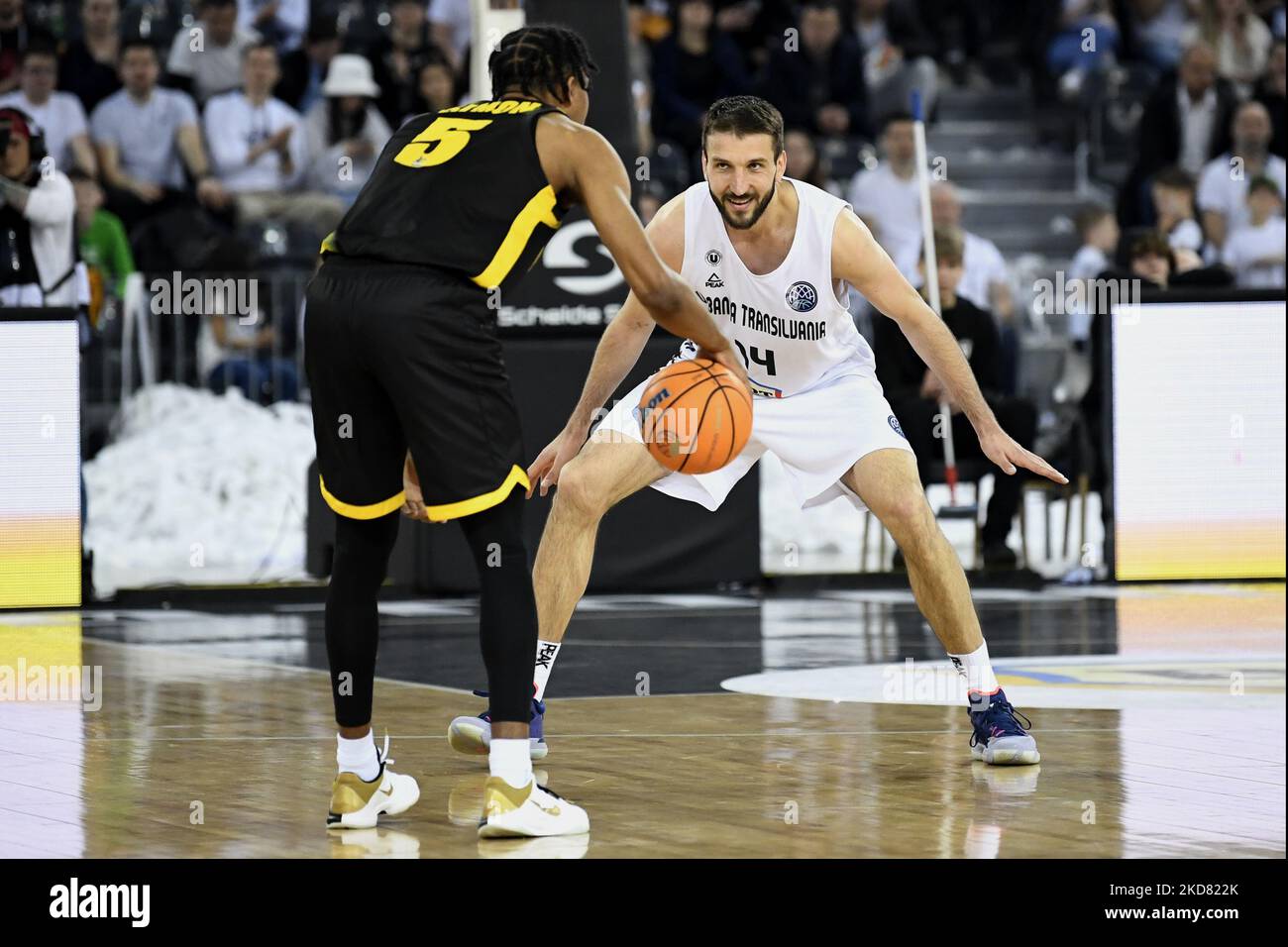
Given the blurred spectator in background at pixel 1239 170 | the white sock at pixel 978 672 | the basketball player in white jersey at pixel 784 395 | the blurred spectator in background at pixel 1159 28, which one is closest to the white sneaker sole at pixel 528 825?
the basketball player in white jersey at pixel 784 395

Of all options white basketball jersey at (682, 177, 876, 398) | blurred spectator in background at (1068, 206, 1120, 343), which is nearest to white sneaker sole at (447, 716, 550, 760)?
white basketball jersey at (682, 177, 876, 398)

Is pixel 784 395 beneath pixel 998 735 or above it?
above

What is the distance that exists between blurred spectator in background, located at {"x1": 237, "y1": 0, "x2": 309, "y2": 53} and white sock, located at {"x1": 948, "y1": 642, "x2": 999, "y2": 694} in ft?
37.3

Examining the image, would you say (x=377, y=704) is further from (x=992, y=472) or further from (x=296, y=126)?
(x=296, y=126)

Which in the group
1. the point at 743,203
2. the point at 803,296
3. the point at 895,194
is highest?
the point at 895,194

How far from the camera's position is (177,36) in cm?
1577

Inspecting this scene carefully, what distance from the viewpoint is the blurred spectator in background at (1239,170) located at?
15555mm

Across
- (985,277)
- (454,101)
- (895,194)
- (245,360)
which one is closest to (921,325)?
(245,360)

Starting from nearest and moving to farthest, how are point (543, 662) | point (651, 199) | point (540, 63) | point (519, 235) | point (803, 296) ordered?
point (519, 235) < point (540, 63) < point (543, 662) < point (803, 296) < point (651, 199)

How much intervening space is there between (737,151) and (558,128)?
1.28 m

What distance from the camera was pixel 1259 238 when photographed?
592 inches

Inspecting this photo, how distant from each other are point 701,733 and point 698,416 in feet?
5.63

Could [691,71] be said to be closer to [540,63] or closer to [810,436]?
[810,436]
